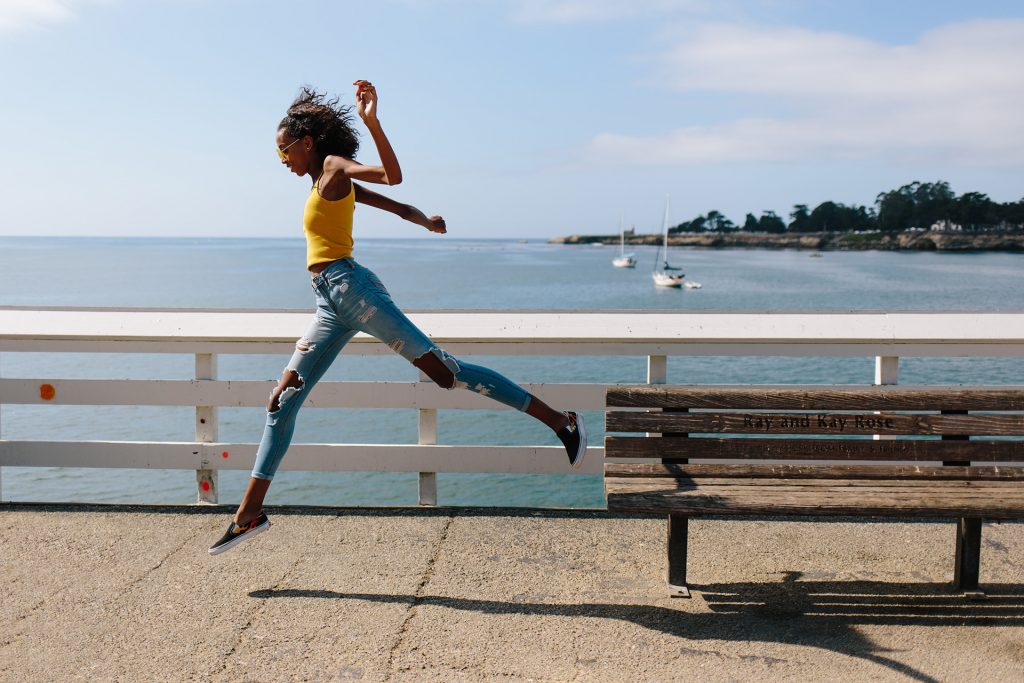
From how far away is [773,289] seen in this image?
10162cm

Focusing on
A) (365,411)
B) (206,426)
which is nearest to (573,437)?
(206,426)

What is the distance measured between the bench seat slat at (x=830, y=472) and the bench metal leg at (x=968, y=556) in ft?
0.64

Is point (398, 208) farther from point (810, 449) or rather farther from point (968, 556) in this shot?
point (968, 556)

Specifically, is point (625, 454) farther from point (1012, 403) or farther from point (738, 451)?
point (1012, 403)

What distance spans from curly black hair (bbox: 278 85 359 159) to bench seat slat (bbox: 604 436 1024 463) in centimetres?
167

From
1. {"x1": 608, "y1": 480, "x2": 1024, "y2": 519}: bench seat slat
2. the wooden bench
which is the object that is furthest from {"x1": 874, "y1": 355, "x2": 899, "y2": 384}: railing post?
{"x1": 608, "y1": 480, "x2": 1024, "y2": 519}: bench seat slat

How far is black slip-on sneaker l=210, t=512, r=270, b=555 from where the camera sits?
13.2 ft

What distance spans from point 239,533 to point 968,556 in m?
3.07

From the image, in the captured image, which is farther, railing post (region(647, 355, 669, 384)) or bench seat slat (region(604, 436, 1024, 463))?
railing post (region(647, 355, 669, 384))

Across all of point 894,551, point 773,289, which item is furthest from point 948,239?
point 894,551

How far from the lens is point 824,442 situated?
3.88 m

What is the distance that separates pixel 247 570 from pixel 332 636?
0.83m

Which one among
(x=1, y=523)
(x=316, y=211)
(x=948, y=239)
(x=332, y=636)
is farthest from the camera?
(x=948, y=239)

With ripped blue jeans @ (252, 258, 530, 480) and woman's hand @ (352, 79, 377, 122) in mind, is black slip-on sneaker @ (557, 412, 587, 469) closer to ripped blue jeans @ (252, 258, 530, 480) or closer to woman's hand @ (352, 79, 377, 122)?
ripped blue jeans @ (252, 258, 530, 480)
